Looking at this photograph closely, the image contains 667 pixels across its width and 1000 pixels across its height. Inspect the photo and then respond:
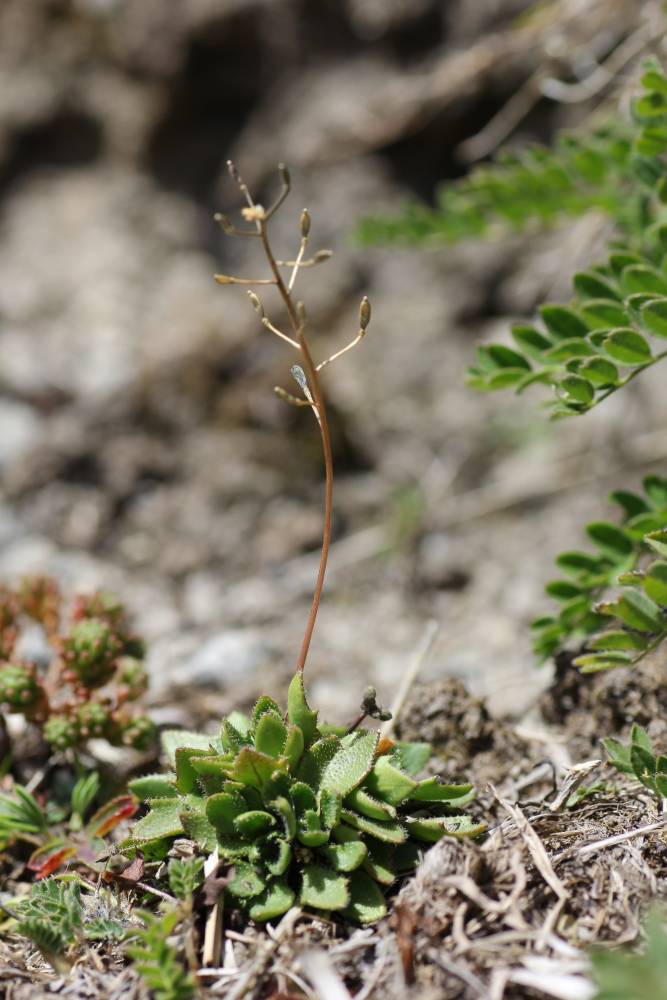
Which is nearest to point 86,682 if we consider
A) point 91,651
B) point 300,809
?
point 91,651

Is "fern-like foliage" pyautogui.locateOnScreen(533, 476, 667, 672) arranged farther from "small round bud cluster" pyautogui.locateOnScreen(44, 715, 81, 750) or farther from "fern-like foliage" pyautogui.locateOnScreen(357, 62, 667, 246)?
"small round bud cluster" pyautogui.locateOnScreen(44, 715, 81, 750)

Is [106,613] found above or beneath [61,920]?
above

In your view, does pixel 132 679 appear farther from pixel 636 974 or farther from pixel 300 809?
pixel 636 974

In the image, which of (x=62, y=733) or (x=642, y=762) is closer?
(x=642, y=762)

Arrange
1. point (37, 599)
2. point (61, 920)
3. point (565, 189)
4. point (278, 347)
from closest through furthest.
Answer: point (61, 920), point (37, 599), point (565, 189), point (278, 347)

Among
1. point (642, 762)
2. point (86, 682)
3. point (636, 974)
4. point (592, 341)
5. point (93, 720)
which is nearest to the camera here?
point (636, 974)

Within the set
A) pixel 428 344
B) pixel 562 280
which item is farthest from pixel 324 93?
pixel 562 280

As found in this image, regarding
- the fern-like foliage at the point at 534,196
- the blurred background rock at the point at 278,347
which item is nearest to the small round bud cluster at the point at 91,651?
the blurred background rock at the point at 278,347
